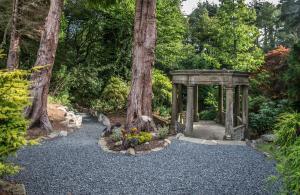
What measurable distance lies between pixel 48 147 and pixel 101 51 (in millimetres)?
12595

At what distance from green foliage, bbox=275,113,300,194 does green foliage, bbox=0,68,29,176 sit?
372 centimetres

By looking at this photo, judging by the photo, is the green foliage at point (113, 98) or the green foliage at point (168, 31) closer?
the green foliage at point (113, 98)

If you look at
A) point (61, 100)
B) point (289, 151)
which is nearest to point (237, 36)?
point (61, 100)

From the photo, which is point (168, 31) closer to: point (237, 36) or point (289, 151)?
point (237, 36)

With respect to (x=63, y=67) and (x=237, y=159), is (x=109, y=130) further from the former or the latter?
(x=63, y=67)

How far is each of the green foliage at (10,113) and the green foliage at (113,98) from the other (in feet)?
41.0

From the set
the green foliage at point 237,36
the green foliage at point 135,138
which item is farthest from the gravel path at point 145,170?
the green foliage at point 237,36

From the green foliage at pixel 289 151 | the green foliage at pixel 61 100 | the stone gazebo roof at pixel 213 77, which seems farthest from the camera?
the green foliage at pixel 61 100

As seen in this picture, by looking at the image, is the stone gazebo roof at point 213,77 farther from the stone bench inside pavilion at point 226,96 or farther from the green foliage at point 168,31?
the green foliage at point 168,31

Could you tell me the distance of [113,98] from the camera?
17438mm

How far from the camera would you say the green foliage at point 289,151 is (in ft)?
11.8

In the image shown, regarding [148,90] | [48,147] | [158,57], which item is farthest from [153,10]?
[158,57]

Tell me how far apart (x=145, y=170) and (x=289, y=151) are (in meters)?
3.93

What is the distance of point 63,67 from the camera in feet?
63.2
